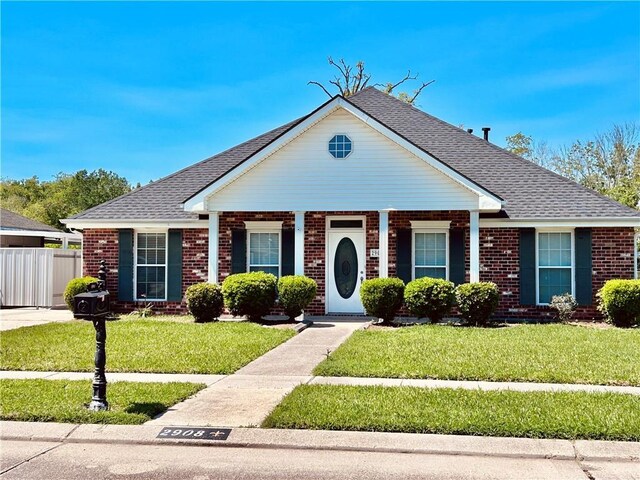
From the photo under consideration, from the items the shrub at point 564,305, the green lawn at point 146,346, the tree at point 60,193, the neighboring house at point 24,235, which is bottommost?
the green lawn at point 146,346

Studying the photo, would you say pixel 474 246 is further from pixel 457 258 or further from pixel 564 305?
pixel 564 305

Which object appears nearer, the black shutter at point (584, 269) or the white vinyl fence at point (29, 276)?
the black shutter at point (584, 269)

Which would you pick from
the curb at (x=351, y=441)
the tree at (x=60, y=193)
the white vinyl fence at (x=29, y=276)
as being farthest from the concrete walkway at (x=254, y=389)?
the tree at (x=60, y=193)

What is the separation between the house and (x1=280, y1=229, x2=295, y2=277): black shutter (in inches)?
1.1

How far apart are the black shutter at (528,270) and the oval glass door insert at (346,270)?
426 centimetres

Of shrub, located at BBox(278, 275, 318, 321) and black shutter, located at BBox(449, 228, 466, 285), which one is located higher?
black shutter, located at BBox(449, 228, 466, 285)

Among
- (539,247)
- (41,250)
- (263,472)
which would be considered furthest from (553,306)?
(41,250)

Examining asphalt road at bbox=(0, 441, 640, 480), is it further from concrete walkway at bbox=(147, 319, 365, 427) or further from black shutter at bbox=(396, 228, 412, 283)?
black shutter at bbox=(396, 228, 412, 283)

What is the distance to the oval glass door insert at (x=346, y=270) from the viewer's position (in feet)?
54.3

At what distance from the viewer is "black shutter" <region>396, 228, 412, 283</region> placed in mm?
16155

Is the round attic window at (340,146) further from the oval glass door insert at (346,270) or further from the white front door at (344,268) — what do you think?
the oval glass door insert at (346,270)

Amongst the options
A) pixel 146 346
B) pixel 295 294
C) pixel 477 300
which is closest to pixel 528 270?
pixel 477 300

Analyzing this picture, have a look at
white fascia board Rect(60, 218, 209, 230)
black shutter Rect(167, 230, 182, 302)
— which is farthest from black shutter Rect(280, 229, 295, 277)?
black shutter Rect(167, 230, 182, 302)

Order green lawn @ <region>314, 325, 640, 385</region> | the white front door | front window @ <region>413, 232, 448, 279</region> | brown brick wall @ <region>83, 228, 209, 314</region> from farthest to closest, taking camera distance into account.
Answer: brown brick wall @ <region>83, 228, 209, 314</region>
the white front door
front window @ <region>413, 232, 448, 279</region>
green lawn @ <region>314, 325, 640, 385</region>
